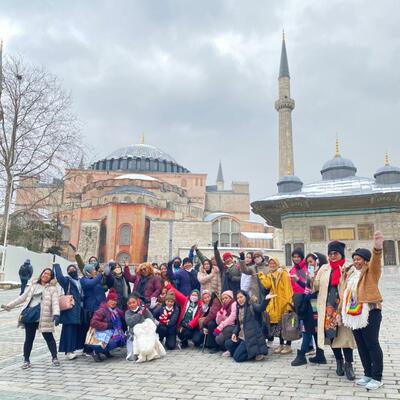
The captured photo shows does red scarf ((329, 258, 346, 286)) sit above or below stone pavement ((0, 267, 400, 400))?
above

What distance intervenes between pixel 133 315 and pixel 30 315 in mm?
1415

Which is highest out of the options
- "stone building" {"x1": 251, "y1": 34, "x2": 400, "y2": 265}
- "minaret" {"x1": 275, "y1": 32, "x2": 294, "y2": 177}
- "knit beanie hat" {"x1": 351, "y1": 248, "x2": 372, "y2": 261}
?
"minaret" {"x1": 275, "y1": 32, "x2": 294, "y2": 177}

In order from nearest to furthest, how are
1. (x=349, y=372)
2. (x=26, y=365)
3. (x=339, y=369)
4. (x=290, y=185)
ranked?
(x=349, y=372) < (x=339, y=369) < (x=26, y=365) < (x=290, y=185)

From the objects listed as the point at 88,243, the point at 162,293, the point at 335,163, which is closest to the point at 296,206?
the point at 335,163

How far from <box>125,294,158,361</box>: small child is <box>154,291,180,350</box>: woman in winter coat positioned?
0.31m

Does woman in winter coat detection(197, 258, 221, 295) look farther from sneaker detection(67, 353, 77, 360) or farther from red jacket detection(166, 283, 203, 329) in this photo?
sneaker detection(67, 353, 77, 360)

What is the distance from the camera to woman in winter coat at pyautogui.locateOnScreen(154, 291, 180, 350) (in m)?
6.17

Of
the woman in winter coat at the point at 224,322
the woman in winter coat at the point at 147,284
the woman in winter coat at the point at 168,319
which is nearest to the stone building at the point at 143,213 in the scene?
the woman in winter coat at the point at 147,284

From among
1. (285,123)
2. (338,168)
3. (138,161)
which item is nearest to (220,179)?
(138,161)

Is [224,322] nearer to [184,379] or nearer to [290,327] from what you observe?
[290,327]

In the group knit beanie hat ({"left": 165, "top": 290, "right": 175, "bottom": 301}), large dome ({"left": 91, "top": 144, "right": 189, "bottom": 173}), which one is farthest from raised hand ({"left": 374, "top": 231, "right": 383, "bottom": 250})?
large dome ({"left": 91, "top": 144, "right": 189, "bottom": 173})

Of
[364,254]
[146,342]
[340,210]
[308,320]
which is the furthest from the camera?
[340,210]

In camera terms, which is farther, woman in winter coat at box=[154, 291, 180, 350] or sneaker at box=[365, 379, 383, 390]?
woman in winter coat at box=[154, 291, 180, 350]

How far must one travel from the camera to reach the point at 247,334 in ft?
17.6
